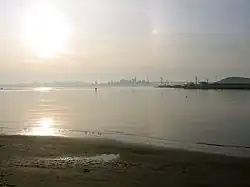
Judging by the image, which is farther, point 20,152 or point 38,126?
point 38,126

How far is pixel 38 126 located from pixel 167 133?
15181mm

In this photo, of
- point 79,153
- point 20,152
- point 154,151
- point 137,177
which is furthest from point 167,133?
point 137,177

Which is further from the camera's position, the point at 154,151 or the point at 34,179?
the point at 154,151

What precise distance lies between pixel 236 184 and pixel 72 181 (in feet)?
20.8

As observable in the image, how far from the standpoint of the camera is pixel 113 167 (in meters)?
16.7

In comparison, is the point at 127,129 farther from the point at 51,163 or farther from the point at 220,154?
the point at 51,163

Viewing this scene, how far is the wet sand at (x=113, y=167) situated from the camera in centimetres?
1412

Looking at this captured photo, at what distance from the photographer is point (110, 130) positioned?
120ft

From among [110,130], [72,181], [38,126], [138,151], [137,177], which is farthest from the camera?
[38,126]

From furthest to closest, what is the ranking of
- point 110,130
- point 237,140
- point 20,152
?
point 110,130 < point 237,140 < point 20,152

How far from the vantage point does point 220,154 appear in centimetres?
2236

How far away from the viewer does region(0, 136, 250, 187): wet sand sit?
14.1 metres

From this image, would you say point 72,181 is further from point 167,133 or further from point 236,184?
point 167,133

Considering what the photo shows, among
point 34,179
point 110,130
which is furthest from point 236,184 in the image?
point 110,130
